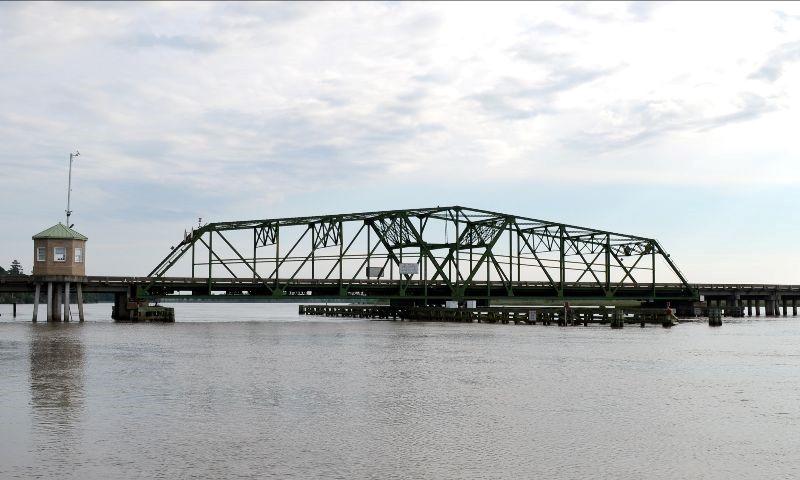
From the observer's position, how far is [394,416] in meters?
24.2

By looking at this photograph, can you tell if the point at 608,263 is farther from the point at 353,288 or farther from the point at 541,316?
the point at 353,288

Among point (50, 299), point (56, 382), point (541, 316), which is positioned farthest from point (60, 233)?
point (56, 382)

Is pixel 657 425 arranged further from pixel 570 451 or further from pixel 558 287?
pixel 558 287

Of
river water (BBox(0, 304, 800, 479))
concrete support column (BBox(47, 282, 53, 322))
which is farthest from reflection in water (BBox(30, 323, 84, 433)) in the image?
concrete support column (BBox(47, 282, 53, 322))

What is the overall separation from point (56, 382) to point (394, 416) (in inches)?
589

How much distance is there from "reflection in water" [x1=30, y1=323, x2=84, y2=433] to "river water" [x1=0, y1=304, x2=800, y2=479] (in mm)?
102

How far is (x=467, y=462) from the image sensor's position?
18.2 meters

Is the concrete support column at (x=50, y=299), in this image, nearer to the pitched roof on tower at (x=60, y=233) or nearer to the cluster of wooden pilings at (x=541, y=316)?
the pitched roof on tower at (x=60, y=233)

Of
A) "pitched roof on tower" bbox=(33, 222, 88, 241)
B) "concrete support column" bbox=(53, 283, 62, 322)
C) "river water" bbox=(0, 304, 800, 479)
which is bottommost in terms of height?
"river water" bbox=(0, 304, 800, 479)

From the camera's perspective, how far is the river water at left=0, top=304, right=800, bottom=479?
17797 millimetres

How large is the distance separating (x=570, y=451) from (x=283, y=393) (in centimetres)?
1280

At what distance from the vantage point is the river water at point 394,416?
17797 millimetres

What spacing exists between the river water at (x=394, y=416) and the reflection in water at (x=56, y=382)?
4.0 inches

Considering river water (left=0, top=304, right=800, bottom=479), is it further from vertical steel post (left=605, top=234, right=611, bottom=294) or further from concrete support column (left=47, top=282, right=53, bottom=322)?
vertical steel post (left=605, top=234, right=611, bottom=294)
